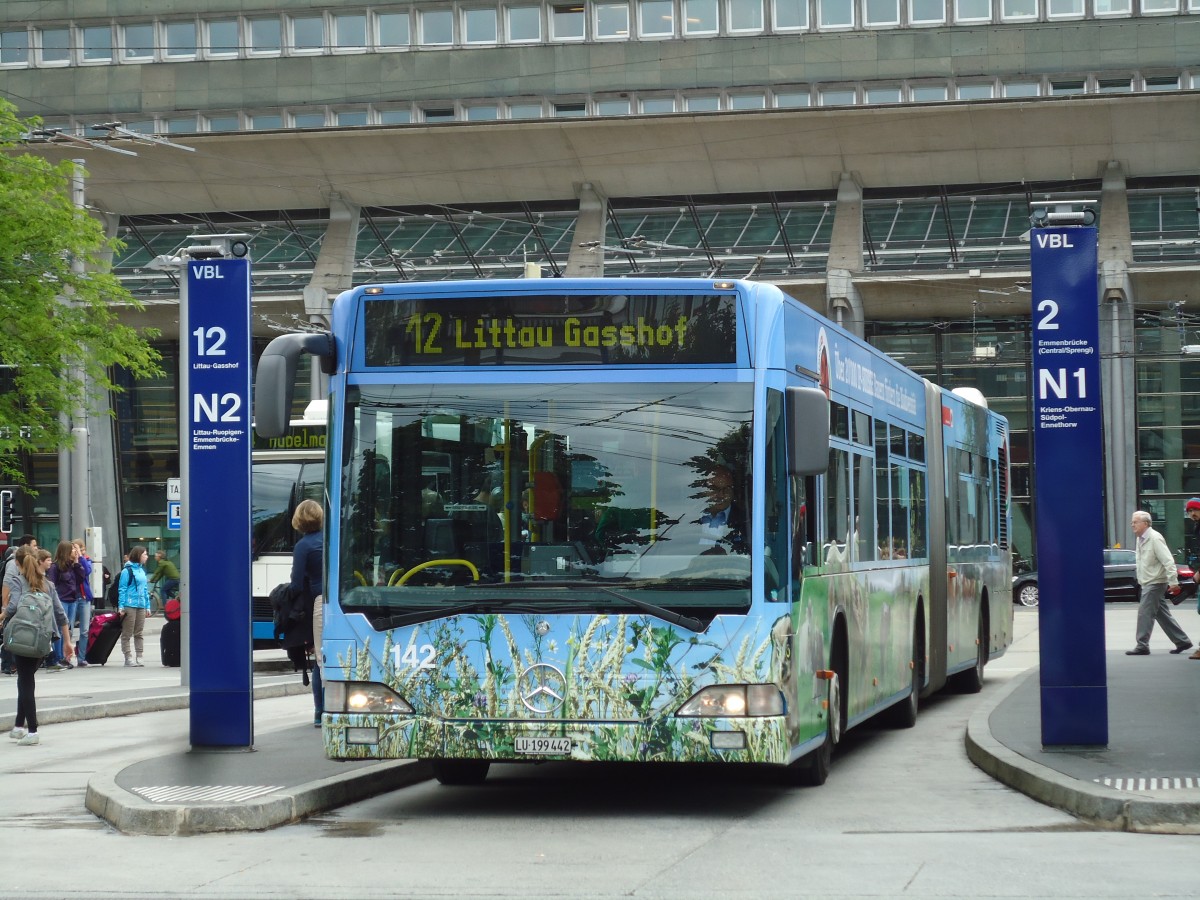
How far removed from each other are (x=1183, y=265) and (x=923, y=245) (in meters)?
5.74

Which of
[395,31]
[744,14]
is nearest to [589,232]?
[744,14]

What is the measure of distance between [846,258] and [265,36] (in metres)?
15.1

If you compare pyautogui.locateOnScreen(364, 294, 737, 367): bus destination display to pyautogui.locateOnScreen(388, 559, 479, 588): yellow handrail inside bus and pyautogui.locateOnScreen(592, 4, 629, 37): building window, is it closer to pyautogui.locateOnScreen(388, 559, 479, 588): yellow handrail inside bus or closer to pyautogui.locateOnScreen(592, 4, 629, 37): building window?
pyautogui.locateOnScreen(388, 559, 479, 588): yellow handrail inside bus

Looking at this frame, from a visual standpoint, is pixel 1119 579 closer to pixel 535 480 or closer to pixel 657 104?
pixel 657 104

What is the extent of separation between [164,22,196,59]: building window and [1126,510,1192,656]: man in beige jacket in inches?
1196

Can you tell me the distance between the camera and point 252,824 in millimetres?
9523

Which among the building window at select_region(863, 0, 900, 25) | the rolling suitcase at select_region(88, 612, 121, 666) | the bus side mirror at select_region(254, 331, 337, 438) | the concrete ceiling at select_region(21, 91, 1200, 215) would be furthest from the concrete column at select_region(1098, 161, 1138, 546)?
the bus side mirror at select_region(254, 331, 337, 438)

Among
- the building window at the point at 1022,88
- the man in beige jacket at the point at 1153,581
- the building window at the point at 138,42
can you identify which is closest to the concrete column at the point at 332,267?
the building window at the point at 138,42

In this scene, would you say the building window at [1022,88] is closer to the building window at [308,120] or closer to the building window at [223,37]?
the building window at [308,120]

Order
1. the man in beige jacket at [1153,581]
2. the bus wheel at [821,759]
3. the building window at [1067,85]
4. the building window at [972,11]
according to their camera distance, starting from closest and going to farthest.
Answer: the bus wheel at [821,759] < the man in beige jacket at [1153,581] < the building window at [1067,85] < the building window at [972,11]

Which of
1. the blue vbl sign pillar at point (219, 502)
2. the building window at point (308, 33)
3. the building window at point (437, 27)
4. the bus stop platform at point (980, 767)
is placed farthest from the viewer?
the building window at point (308, 33)

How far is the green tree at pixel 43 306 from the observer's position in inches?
1117

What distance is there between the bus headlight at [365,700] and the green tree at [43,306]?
1986 cm

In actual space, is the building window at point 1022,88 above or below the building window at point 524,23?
below
